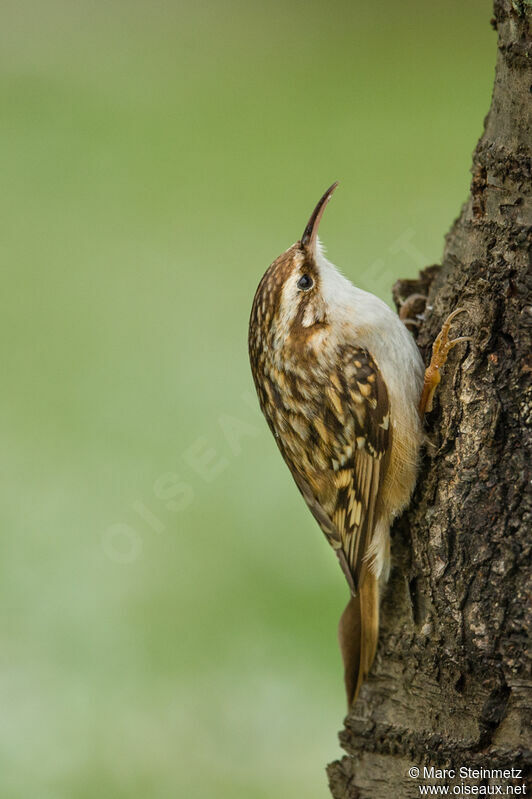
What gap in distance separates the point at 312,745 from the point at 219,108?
3745 millimetres

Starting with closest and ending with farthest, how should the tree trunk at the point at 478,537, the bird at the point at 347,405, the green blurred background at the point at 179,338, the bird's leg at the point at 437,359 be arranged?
the tree trunk at the point at 478,537
the bird's leg at the point at 437,359
the bird at the point at 347,405
the green blurred background at the point at 179,338

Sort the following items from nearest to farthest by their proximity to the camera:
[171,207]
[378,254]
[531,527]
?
[531,527] < [378,254] < [171,207]

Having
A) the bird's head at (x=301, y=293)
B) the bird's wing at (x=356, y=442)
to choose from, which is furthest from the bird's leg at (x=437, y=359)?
the bird's head at (x=301, y=293)

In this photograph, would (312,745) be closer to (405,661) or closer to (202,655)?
(202,655)

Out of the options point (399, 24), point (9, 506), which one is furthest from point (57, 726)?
point (399, 24)

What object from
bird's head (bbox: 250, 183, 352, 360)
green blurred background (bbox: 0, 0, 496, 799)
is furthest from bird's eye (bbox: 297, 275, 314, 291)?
green blurred background (bbox: 0, 0, 496, 799)

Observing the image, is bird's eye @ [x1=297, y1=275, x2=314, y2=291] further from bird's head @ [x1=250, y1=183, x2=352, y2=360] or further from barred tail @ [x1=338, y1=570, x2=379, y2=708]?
barred tail @ [x1=338, y1=570, x2=379, y2=708]

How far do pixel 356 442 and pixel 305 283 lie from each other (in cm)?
49

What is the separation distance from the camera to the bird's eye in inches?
103

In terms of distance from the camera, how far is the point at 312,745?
3.44 meters

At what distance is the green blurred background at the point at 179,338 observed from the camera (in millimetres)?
3498

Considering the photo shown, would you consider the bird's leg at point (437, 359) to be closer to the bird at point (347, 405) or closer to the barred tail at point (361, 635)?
the bird at point (347, 405)

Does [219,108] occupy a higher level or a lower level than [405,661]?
higher

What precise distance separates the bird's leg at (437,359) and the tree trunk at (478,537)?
23 millimetres
